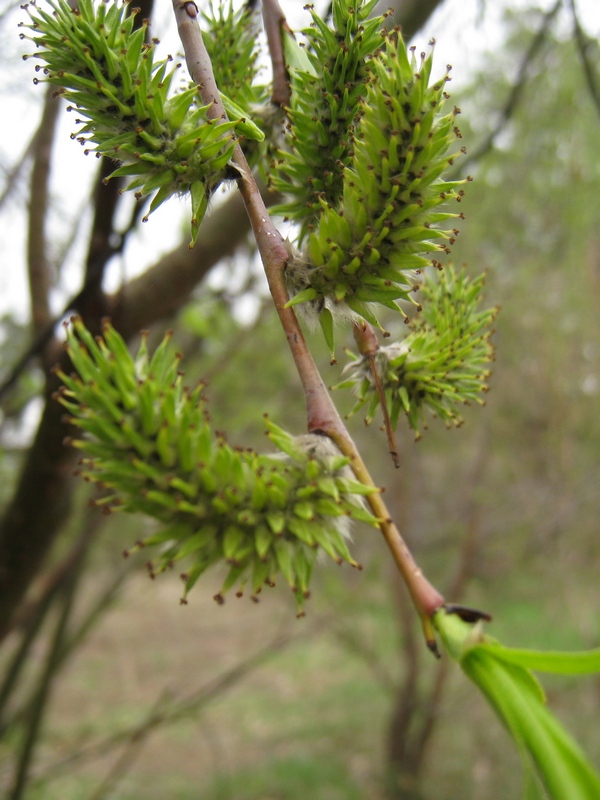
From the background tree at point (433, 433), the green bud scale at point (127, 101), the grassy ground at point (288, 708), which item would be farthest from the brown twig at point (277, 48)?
the grassy ground at point (288, 708)

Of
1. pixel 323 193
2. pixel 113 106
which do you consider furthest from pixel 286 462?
pixel 113 106

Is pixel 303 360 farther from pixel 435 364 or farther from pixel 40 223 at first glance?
pixel 40 223

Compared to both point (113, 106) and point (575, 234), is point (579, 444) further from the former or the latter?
point (113, 106)

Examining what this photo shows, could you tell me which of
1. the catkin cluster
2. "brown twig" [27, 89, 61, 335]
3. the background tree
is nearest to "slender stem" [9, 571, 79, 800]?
the background tree

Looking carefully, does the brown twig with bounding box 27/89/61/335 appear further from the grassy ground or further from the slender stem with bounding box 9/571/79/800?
the grassy ground

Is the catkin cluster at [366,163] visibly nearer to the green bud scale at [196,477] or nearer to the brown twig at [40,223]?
the green bud scale at [196,477]

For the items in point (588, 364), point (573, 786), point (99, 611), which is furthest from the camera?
point (588, 364)

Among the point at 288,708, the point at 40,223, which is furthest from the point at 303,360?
the point at 288,708
